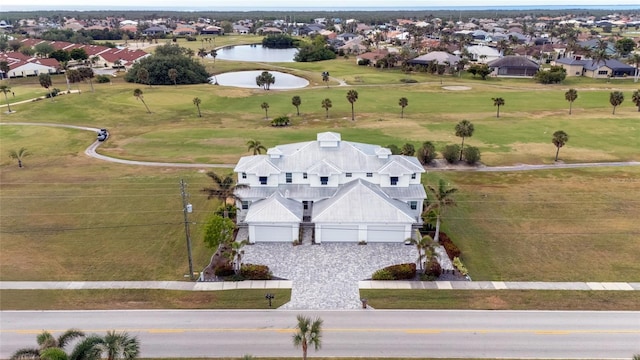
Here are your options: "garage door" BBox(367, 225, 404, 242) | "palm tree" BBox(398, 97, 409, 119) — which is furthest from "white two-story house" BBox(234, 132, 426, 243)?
"palm tree" BBox(398, 97, 409, 119)

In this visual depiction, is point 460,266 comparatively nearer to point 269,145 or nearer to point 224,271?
point 224,271

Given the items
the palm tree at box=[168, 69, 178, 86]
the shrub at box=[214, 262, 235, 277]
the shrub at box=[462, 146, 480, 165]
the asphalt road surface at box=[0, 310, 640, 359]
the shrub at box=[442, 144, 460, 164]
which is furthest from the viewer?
the palm tree at box=[168, 69, 178, 86]

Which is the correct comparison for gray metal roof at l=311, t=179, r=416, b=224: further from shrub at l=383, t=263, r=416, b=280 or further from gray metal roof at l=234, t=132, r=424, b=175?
shrub at l=383, t=263, r=416, b=280

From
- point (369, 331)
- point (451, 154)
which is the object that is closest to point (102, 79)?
point (451, 154)

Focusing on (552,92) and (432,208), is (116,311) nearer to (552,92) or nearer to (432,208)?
(432,208)

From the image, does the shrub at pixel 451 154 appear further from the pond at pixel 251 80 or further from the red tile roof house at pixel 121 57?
the red tile roof house at pixel 121 57

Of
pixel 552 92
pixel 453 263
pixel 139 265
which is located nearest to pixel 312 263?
pixel 453 263
